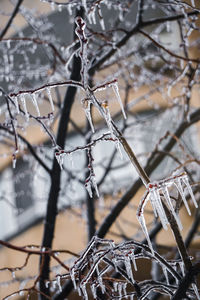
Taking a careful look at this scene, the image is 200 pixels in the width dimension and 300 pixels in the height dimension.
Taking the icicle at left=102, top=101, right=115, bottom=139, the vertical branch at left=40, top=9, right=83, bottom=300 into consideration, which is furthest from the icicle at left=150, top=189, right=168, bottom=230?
the vertical branch at left=40, top=9, right=83, bottom=300

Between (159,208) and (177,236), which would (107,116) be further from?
(177,236)

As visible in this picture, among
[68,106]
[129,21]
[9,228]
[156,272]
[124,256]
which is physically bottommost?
[124,256]

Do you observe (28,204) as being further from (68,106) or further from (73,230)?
(68,106)

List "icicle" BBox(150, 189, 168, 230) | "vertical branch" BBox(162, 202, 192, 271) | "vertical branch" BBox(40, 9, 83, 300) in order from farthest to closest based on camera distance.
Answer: "vertical branch" BBox(40, 9, 83, 300) < "vertical branch" BBox(162, 202, 192, 271) < "icicle" BBox(150, 189, 168, 230)

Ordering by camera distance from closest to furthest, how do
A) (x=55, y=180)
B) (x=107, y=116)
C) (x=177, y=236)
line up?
(x=107, y=116) < (x=177, y=236) < (x=55, y=180)

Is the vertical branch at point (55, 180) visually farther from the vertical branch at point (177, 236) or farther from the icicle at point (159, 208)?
the icicle at point (159, 208)

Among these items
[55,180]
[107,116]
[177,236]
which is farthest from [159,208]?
[55,180]

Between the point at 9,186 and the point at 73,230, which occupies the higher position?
the point at 9,186

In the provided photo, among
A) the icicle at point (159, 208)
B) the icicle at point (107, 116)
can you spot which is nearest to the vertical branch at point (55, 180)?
the icicle at point (107, 116)

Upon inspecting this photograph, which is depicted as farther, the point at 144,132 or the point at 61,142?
the point at 144,132

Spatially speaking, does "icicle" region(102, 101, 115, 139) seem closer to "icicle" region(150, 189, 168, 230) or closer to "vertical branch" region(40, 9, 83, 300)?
"icicle" region(150, 189, 168, 230)

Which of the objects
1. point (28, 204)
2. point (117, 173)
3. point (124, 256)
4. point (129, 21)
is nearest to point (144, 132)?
point (117, 173)

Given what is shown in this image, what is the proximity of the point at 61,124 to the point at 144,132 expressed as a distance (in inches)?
169

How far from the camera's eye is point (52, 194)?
3.34 meters
